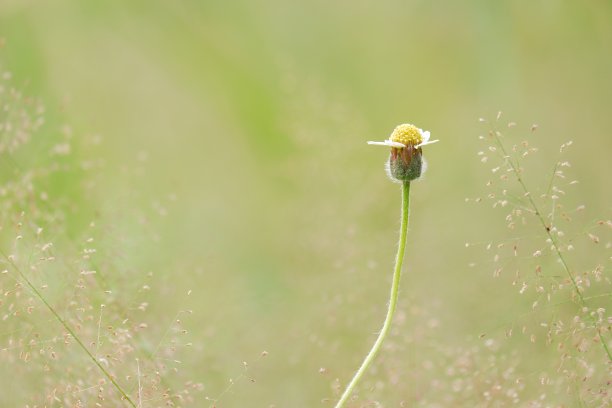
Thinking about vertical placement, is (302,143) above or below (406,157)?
above

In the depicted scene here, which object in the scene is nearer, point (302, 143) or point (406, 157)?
point (406, 157)

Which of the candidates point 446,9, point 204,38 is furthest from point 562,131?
point 204,38

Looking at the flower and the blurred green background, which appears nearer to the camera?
the flower

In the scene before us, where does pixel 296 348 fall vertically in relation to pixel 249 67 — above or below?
below

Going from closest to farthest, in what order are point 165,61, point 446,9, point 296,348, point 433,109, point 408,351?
1. point 408,351
2. point 296,348
3. point 433,109
4. point 446,9
5. point 165,61

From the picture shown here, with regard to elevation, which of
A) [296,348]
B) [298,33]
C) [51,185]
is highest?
[298,33]

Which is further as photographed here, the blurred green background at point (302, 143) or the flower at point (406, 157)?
the blurred green background at point (302, 143)

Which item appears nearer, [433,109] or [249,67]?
[433,109]

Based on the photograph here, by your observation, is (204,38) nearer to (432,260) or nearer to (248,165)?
(248,165)
